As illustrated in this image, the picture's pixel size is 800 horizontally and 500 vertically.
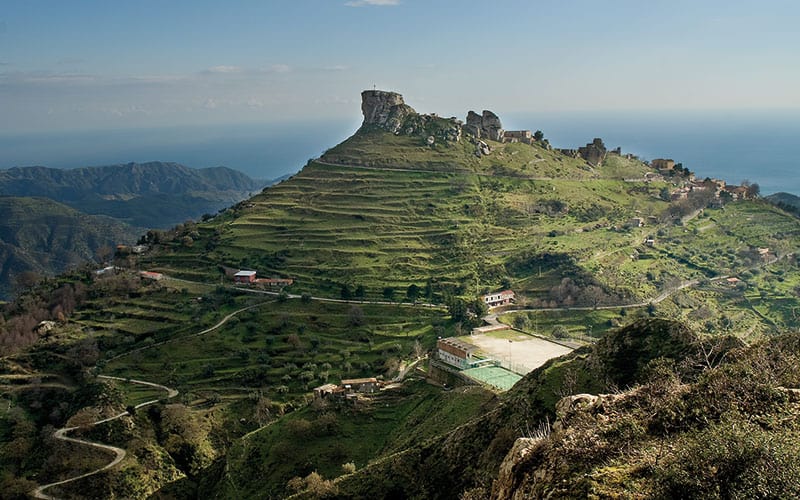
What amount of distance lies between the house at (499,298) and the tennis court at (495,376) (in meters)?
25.0

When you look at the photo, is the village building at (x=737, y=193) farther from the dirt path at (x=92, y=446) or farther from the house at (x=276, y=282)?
the dirt path at (x=92, y=446)

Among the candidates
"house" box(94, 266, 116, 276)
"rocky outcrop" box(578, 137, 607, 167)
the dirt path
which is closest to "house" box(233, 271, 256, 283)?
"house" box(94, 266, 116, 276)

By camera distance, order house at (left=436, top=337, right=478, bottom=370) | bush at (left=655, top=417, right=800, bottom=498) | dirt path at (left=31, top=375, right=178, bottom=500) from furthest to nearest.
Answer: house at (left=436, top=337, right=478, bottom=370) → dirt path at (left=31, top=375, right=178, bottom=500) → bush at (left=655, top=417, right=800, bottom=498)

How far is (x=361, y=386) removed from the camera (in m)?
47.8

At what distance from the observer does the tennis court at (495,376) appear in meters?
40.1

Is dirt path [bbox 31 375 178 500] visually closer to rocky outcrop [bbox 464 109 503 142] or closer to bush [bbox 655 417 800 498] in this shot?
bush [bbox 655 417 800 498]

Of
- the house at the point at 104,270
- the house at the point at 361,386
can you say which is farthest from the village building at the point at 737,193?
the house at the point at 104,270

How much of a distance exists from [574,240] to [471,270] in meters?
18.0

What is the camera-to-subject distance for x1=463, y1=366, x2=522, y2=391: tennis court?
1579 inches

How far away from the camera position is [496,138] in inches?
4801

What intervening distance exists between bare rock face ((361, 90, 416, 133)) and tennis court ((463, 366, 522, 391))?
8071cm

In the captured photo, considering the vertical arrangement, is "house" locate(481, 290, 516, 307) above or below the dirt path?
above

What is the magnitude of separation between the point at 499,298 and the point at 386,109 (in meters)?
62.8

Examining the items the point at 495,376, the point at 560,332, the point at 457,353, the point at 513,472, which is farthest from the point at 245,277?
the point at 513,472
